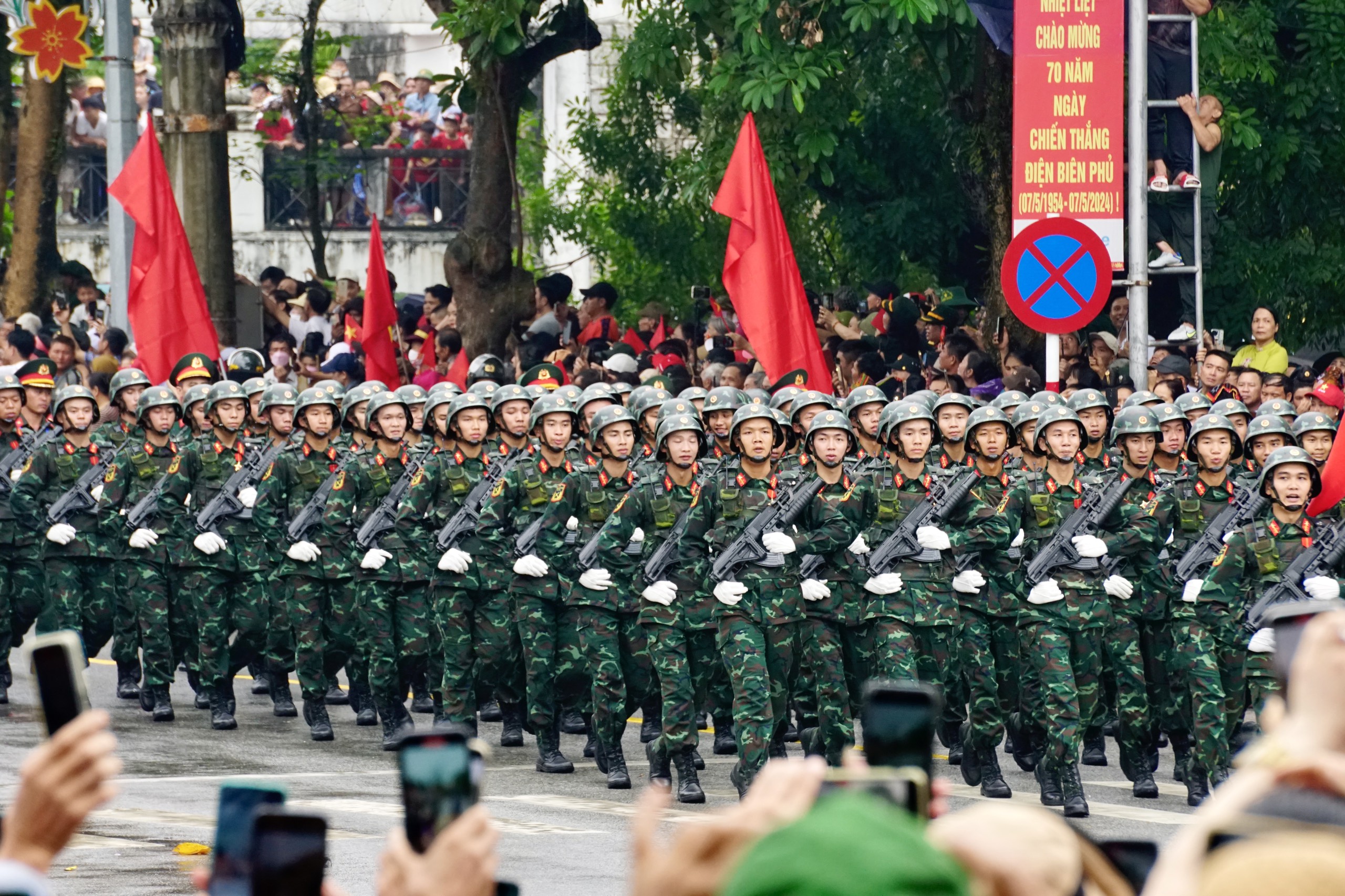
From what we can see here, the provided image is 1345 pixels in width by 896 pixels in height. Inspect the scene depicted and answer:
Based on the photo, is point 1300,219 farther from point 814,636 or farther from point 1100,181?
point 814,636

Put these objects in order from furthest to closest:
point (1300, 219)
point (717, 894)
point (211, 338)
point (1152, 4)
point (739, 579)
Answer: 1. point (1300, 219)
2. point (211, 338)
3. point (1152, 4)
4. point (739, 579)
5. point (717, 894)

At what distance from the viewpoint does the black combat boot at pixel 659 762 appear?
1127 centimetres

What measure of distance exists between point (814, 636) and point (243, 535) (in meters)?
4.23

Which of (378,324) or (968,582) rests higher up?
(378,324)

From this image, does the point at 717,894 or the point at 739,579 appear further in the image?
the point at 739,579

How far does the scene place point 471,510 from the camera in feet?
43.1

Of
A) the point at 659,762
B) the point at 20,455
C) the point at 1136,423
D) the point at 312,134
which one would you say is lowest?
the point at 659,762

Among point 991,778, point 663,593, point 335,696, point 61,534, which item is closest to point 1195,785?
point 991,778

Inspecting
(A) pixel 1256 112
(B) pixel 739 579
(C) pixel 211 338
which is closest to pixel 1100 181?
(B) pixel 739 579

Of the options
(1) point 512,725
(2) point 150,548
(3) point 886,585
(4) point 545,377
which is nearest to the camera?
(3) point 886,585

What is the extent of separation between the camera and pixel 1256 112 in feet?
60.5

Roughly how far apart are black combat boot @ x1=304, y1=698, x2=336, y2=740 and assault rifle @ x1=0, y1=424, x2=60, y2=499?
2787mm

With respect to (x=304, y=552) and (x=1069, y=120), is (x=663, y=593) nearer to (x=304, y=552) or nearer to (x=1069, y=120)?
(x=304, y=552)

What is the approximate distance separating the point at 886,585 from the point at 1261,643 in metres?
1.69
